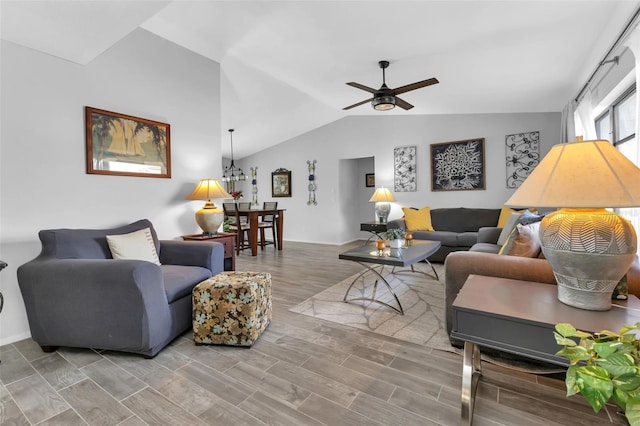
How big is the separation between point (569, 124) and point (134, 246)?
499cm

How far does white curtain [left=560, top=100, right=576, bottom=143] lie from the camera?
11.5ft

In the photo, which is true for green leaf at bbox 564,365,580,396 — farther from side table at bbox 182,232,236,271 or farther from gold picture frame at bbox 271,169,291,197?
gold picture frame at bbox 271,169,291,197

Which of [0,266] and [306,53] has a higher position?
[306,53]

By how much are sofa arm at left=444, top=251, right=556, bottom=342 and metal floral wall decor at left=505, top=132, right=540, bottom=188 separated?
3.62 metres

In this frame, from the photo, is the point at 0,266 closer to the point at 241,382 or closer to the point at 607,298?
the point at 241,382

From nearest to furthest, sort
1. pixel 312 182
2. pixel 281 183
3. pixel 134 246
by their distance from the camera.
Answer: pixel 134 246 < pixel 312 182 < pixel 281 183

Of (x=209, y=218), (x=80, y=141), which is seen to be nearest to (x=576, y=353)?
(x=209, y=218)

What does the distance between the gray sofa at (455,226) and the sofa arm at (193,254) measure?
10.5 feet

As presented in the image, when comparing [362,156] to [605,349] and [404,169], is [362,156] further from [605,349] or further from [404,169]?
[605,349]

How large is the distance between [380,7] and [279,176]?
17.7 feet

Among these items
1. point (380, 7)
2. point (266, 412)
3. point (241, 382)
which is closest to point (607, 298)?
point (266, 412)

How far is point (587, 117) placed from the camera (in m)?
3.01

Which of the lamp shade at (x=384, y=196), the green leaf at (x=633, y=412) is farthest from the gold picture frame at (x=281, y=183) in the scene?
the green leaf at (x=633, y=412)

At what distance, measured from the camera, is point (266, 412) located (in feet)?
4.62
